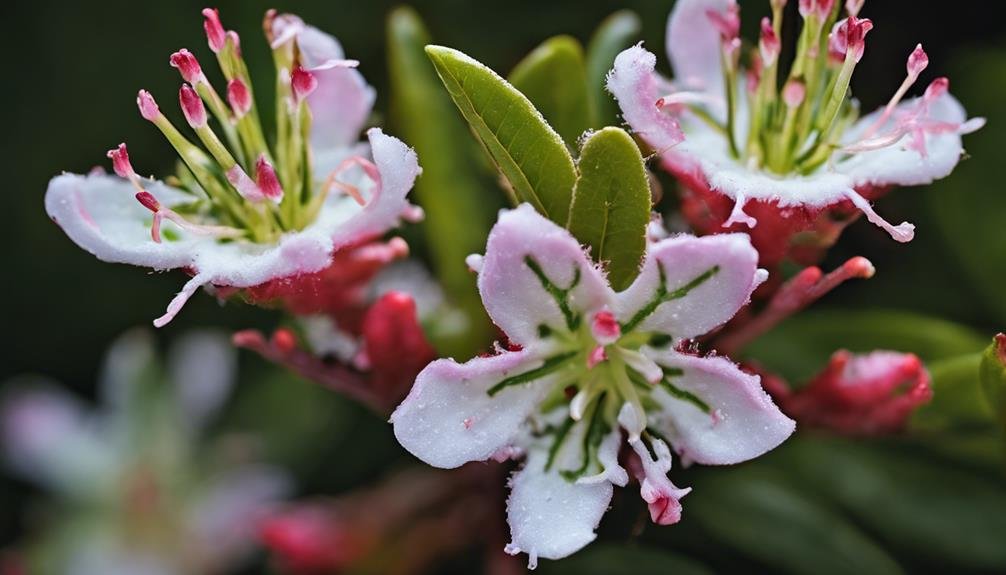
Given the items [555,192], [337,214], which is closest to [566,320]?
[555,192]

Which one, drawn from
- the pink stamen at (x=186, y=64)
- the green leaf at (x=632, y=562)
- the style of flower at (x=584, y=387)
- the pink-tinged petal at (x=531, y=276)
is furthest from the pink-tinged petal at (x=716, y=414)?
the pink stamen at (x=186, y=64)

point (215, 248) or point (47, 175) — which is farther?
point (47, 175)

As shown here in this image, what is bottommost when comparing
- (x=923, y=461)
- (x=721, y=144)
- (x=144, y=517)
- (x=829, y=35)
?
(x=144, y=517)

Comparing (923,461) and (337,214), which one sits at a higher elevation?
(337,214)

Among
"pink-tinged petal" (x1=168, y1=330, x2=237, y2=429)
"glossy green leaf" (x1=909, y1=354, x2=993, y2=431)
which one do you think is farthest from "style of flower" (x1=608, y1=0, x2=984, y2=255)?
"pink-tinged petal" (x1=168, y1=330, x2=237, y2=429)

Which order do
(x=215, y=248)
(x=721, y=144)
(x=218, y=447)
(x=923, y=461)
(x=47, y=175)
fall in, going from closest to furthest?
1. (x=215, y=248)
2. (x=721, y=144)
3. (x=923, y=461)
4. (x=47, y=175)
5. (x=218, y=447)

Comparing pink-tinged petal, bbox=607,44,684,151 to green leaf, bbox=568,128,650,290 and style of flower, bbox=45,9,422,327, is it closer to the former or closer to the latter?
green leaf, bbox=568,128,650,290

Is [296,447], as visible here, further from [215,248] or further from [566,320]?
[566,320]
